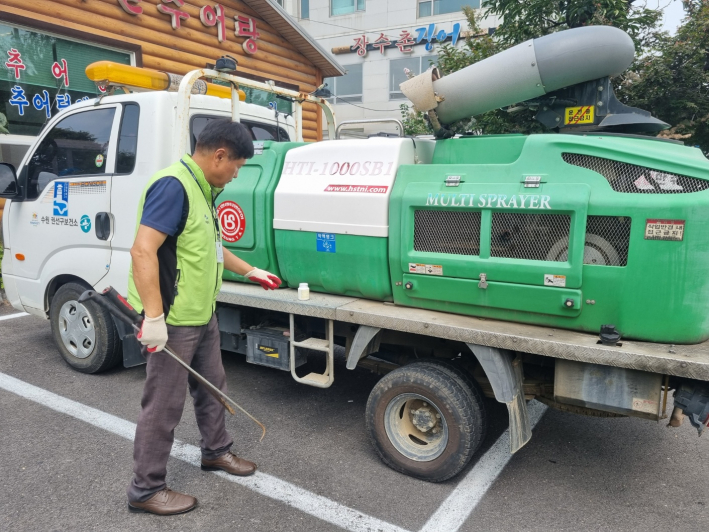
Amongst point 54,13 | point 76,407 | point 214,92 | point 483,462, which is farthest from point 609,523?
point 54,13

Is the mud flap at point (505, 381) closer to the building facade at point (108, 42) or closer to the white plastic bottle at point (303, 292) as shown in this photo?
the white plastic bottle at point (303, 292)

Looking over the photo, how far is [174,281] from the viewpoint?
2.74 meters

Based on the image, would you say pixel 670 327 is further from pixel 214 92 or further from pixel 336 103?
pixel 336 103

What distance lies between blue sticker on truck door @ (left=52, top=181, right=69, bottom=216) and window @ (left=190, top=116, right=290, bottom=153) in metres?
1.15

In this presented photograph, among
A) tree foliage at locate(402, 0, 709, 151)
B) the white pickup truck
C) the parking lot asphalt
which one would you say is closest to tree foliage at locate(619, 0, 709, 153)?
tree foliage at locate(402, 0, 709, 151)

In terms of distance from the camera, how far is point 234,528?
2736 millimetres

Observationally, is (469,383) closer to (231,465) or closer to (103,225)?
(231,465)

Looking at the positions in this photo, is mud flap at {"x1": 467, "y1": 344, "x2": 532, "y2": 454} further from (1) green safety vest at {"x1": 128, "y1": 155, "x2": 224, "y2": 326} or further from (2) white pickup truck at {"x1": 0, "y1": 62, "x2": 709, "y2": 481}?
(1) green safety vest at {"x1": 128, "y1": 155, "x2": 224, "y2": 326}

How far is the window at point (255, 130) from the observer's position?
4.33 m

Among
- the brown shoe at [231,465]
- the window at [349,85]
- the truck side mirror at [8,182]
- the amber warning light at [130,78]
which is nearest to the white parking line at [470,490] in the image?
the brown shoe at [231,465]

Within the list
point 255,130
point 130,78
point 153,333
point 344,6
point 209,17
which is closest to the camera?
point 153,333

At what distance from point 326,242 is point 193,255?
3.38ft

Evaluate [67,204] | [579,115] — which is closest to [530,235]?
[579,115]

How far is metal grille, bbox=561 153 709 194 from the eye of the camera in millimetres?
2584
